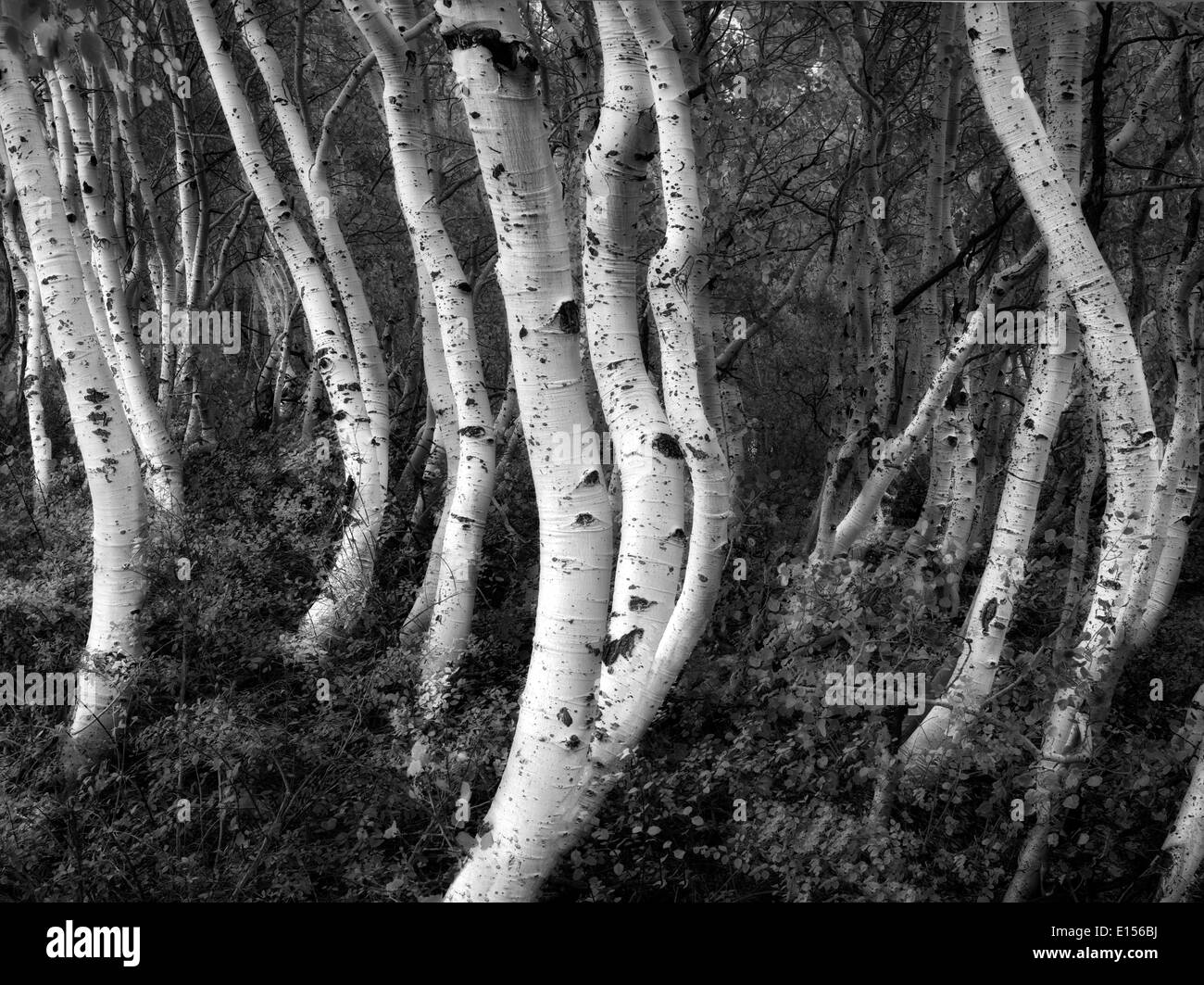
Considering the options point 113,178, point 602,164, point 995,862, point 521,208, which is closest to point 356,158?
point 113,178

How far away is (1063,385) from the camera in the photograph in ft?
16.7

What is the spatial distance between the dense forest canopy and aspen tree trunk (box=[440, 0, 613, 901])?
0.02 m

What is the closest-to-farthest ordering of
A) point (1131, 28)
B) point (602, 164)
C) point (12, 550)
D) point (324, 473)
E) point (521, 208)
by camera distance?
point (521, 208)
point (602, 164)
point (12, 550)
point (324, 473)
point (1131, 28)

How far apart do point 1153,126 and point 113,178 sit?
462 inches

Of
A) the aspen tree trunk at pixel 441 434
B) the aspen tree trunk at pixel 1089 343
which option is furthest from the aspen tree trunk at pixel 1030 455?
the aspen tree trunk at pixel 441 434

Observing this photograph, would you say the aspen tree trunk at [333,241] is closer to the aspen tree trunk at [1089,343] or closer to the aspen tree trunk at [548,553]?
the aspen tree trunk at [548,553]

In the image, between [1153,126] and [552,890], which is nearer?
[552,890]

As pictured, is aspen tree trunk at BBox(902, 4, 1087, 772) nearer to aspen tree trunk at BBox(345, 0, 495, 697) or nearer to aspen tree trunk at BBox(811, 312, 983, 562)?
aspen tree trunk at BBox(811, 312, 983, 562)

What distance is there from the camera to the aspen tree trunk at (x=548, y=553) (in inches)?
132

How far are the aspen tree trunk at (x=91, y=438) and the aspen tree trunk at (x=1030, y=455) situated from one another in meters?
4.95

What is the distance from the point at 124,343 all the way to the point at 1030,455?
24.8ft

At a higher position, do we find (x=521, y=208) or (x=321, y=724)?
(x=521, y=208)

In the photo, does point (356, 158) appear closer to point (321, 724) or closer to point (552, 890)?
point (321, 724)

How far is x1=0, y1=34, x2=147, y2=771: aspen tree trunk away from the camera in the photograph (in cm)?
522
